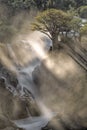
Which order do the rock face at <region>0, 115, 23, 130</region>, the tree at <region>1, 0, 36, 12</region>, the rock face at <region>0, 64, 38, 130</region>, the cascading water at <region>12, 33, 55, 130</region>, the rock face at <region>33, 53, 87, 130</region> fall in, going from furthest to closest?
the tree at <region>1, 0, 36, 12</region> → the rock face at <region>0, 64, 38, 130</region> → the cascading water at <region>12, 33, 55, 130</region> → the rock face at <region>33, 53, 87, 130</region> → the rock face at <region>0, 115, 23, 130</region>

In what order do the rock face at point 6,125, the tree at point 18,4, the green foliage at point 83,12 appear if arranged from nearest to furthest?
the rock face at point 6,125, the green foliage at point 83,12, the tree at point 18,4

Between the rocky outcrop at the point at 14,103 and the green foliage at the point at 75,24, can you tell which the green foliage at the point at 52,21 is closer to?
the green foliage at the point at 75,24

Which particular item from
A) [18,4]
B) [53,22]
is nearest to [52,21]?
[53,22]

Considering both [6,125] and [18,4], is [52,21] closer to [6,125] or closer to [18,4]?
[6,125]

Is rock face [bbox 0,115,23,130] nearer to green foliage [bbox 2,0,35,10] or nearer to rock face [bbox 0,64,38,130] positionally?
rock face [bbox 0,64,38,130]

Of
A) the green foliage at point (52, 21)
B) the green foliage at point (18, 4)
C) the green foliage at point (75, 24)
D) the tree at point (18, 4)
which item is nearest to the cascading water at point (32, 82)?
the green foliage at point (52, 21)

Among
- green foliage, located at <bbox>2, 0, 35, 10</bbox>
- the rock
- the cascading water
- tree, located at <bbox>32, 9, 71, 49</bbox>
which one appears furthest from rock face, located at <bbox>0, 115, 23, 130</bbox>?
green foliage, located at <bbox>2, 0, 35, 10</bbox>

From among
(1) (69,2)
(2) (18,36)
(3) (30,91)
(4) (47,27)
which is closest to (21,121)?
(3) (30,91)
